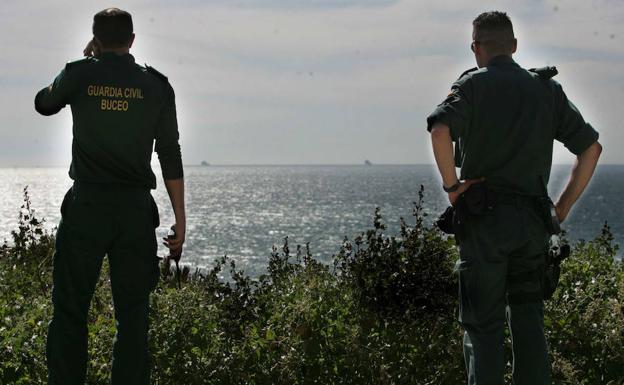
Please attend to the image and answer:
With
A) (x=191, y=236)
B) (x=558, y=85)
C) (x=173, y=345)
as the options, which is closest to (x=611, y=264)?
(x=558, y=85)

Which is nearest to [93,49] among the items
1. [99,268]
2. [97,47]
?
[97,47]

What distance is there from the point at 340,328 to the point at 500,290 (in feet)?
4.96

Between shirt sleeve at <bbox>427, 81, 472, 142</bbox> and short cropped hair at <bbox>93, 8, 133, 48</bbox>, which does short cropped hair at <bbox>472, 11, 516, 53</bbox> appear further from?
short cropped hair at <bbox>93, 8, 133, 48</bbox>

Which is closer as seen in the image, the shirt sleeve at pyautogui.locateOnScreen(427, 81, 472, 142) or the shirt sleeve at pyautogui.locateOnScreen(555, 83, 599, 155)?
the shirt sleeve at pyautogui.locateOnScreen(427, 81, 472, 142)

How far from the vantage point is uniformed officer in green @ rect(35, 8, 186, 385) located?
4551 millimetres

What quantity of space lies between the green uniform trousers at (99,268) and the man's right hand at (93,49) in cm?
84

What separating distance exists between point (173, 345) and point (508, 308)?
2277 millimetres

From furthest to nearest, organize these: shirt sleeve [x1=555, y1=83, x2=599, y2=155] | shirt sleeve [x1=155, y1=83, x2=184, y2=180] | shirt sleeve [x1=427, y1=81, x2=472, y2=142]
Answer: shirt sleeve [x1=155, y1=83, x2=184, y2=180], shirt sleeve [x1=555, y1=83, x2=599, y2=155], shirt sleeve [x1=427, y1=81, x2=472, y2=142]

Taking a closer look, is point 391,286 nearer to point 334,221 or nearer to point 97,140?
point 97,140

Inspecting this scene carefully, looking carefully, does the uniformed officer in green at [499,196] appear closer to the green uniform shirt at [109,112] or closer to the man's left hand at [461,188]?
the man's left hand at [461,188]

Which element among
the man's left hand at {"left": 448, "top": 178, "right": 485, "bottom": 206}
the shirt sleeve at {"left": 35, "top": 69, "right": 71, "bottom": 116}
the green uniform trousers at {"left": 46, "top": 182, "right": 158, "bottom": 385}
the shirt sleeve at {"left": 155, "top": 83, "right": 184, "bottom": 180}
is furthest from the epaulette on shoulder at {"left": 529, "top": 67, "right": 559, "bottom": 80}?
the shirt sleeve at {"left": 35, "top": 69, "right": 71, "bottom": 116}

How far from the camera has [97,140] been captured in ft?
14.9

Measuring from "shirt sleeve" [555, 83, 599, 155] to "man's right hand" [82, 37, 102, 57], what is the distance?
113 inches

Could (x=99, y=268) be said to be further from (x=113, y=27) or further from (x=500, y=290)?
(x=500, y=290)
